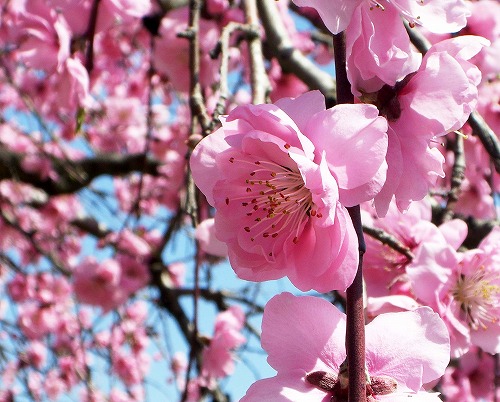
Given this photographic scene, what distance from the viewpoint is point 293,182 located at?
722 millimetres

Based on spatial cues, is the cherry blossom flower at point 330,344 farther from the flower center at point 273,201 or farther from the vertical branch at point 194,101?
the vertical branch at point 194,101

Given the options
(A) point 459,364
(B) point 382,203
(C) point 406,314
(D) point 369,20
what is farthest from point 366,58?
(A) point 459,364

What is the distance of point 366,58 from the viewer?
652 mm

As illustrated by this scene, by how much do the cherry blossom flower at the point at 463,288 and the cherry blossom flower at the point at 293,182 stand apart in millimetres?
319

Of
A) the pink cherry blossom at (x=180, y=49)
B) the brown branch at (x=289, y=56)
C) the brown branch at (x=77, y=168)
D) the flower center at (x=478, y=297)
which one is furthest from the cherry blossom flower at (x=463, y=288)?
the brown branch at (x=77, y=168)

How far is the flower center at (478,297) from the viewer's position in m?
0.97

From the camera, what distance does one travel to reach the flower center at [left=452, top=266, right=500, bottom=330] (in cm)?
97

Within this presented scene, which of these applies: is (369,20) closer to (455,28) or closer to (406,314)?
(455,28)

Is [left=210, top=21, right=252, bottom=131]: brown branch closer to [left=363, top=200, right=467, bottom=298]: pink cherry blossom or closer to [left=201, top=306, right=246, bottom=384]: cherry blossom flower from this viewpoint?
[left=363, top=200, right=467, bottom=298]: pink cherry blossom

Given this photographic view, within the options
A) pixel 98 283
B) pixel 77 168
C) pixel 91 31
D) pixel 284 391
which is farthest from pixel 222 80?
pixel 77 168

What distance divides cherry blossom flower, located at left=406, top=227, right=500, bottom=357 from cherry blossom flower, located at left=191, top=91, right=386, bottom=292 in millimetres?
319

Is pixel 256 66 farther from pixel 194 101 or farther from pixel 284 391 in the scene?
pixel 284 391

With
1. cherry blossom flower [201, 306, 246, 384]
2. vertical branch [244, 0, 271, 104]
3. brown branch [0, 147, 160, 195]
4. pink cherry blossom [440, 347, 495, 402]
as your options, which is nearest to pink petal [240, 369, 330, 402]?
vertical branch [244, 0, 271, 104]

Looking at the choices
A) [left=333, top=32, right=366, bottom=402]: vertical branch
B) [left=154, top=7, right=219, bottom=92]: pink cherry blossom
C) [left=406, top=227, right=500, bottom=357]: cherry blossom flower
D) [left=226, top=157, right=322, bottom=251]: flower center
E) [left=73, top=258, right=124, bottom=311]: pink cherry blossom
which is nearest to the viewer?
[left=333, top=32, right=366, bottom=402]: vertical branch
